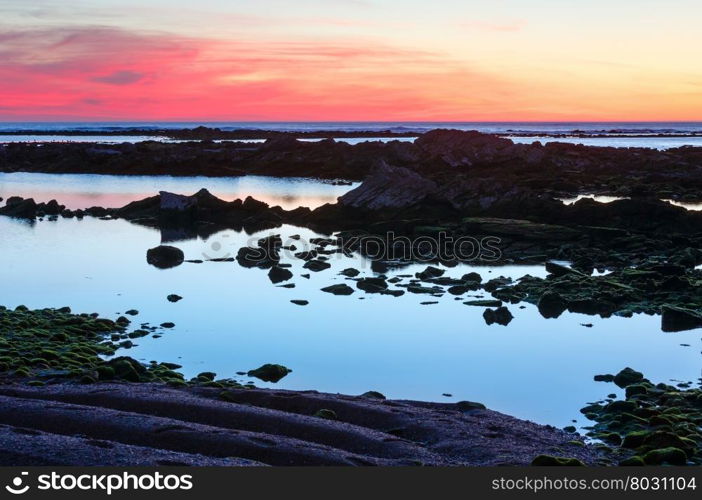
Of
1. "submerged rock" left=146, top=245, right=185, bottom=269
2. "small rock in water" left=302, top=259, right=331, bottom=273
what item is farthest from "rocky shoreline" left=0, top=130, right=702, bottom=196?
"submerged rock" left=146, top=245, right=185, bottom=269

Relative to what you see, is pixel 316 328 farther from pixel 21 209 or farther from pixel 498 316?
pixel 21 209

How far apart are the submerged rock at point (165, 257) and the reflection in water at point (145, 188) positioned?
75.8ft

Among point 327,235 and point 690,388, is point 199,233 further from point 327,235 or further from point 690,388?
point 690,388

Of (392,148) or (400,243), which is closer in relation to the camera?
(400,243)

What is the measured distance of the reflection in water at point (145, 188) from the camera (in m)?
65.9

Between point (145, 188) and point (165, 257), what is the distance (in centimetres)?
3962

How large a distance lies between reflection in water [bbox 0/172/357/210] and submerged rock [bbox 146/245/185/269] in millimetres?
23105

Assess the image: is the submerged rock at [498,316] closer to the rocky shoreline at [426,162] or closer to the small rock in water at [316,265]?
the small rock in water at [316,265]

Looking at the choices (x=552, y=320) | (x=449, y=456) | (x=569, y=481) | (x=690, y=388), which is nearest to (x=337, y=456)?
(x=449, y=456)

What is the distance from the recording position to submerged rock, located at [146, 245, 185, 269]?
38281 millimetres

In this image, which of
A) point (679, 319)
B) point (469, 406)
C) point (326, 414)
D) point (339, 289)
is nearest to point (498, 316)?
point (679, 319)

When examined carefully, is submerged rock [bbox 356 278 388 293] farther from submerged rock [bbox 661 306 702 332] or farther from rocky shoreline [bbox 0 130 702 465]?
submerged rock [bbox 661 306 702 332]

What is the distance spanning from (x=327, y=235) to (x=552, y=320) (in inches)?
854

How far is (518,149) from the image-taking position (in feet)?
292
